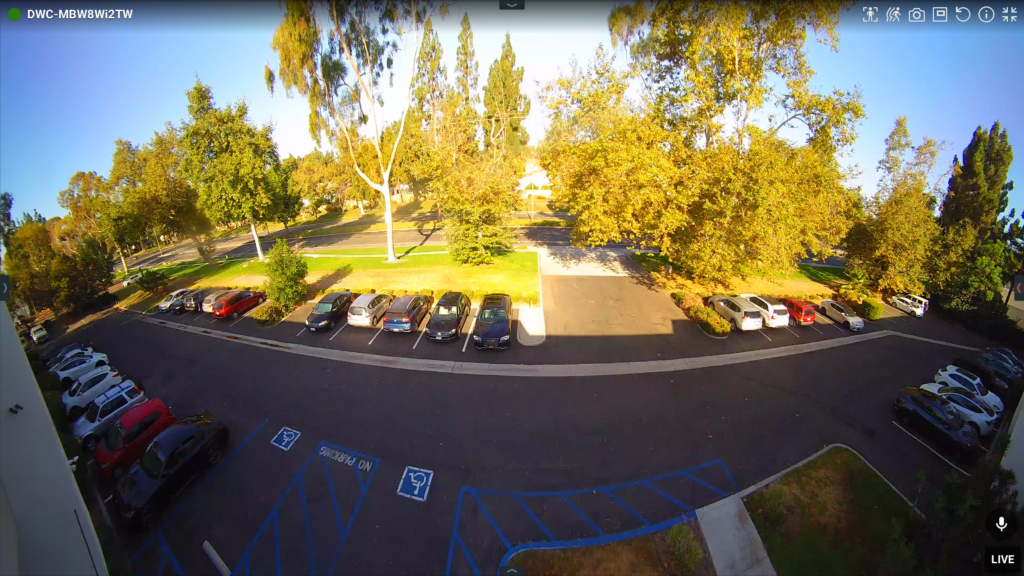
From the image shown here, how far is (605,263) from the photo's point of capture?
30.0 m

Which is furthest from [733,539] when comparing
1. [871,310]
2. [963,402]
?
[871,310]

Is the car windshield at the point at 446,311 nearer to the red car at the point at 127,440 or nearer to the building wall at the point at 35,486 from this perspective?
the red car at the point at 127,440

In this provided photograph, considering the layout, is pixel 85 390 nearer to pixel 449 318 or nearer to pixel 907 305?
pixel 449 318

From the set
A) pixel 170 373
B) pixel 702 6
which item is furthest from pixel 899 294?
pixel 170 373

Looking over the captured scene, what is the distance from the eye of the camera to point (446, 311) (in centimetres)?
1834

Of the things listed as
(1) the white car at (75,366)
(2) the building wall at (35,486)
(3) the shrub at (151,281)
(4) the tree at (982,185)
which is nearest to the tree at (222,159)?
(3) the shrub at (151,281)

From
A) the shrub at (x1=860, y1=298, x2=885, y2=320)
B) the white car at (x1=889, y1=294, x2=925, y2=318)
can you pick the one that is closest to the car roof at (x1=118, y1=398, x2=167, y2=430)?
the shrub at (x1=860, y1=298, x2=885, y2=320)

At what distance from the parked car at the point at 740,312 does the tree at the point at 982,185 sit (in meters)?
33.4

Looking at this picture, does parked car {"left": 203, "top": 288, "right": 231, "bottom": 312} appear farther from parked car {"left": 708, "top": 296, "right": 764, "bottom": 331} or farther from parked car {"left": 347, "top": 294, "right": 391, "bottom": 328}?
parked car {"left": 708, "top": 296, "right": 764, "bottom": 331}

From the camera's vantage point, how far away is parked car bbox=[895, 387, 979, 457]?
1082 centimetres

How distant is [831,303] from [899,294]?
9092 mm

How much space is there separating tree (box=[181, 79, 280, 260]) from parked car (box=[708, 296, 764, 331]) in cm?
3467

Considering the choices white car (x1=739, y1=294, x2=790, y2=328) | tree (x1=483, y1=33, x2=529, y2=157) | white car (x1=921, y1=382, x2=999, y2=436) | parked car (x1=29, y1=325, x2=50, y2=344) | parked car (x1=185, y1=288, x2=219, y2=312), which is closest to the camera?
white car (x1=921, y1=382, x2=999, y2=436)

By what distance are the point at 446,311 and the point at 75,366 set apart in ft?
53.5
